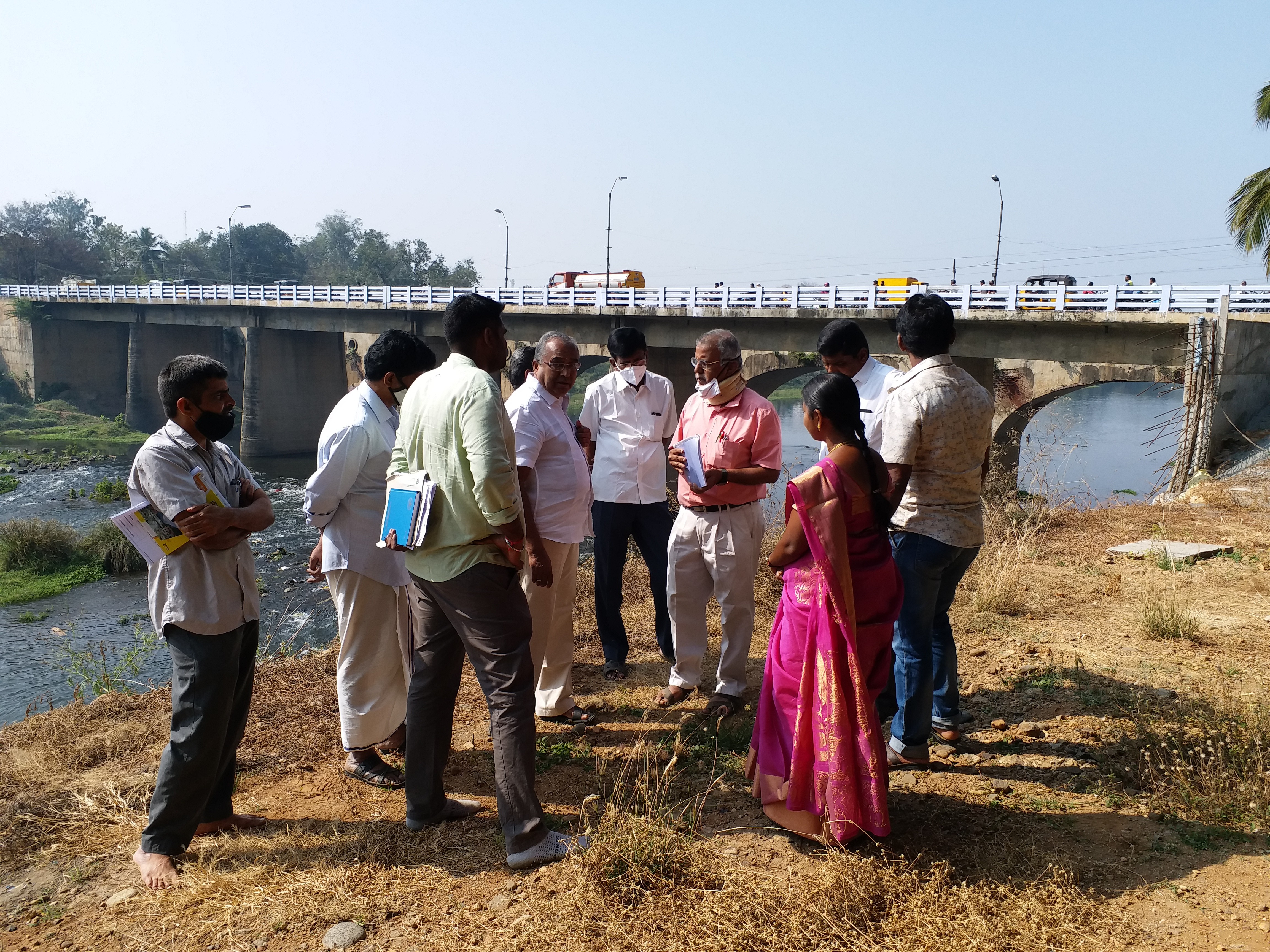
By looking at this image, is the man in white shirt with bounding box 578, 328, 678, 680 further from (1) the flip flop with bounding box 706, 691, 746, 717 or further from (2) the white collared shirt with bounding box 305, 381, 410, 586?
(2) the white collared shirt with bounding box 305, 381, 410, 586

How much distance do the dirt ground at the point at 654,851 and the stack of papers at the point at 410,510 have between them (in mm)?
967

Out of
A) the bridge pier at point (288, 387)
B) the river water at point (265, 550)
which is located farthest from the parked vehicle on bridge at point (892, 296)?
the bridge pier at point (288, 387)

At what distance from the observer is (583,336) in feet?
74.2

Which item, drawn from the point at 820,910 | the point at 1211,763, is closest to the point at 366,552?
the point at 820,910

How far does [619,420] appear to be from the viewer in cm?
457

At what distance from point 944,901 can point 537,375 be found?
2590 mm

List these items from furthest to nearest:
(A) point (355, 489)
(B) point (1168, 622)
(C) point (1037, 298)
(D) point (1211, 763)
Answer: (C) point (1037, 298)
(B) point (1168, 622)
(A) point (355, 489)
(D) point (1211, 763)

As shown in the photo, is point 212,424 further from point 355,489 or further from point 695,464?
point 695,464

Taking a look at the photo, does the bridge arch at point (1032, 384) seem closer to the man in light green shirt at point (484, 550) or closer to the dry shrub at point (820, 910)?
the dry shrub at point (820, 910)

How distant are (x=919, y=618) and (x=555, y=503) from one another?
156cm

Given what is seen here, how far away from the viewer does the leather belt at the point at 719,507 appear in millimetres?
3906

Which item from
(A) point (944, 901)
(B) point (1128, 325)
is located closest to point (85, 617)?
(A) point (944, 901)

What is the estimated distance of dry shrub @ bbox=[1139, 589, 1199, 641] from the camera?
14.7 ft

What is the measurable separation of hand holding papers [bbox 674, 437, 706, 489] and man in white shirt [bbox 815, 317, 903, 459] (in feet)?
1.71
